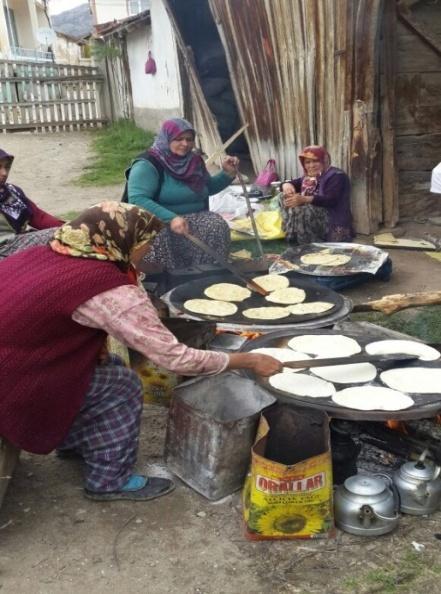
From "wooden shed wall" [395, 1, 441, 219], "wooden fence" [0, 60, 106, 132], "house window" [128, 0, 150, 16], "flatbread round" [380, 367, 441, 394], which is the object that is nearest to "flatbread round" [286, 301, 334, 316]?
"flatbread round" [380, 367, 441, 394]

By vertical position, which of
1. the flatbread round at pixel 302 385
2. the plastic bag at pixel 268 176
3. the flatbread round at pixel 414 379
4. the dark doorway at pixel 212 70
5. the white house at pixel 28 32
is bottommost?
the flatbread round at pixel 414 379

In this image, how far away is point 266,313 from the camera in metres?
3.62

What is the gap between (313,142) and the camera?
6676mm

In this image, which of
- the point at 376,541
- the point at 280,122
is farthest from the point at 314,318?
the point at 280,122

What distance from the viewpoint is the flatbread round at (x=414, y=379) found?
2586 millimetres

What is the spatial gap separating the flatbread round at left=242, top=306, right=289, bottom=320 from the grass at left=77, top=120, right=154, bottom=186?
6484 mm

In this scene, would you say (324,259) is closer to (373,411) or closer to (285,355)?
(285,355)

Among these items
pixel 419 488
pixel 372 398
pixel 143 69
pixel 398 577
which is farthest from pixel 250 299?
pixel 143 69

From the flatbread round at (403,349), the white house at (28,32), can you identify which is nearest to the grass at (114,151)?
the flatbread round at (403,349)

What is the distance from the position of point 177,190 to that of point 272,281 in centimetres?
110

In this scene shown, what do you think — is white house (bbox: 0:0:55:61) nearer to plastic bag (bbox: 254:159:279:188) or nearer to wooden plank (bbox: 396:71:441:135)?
plastic bag (bbox: 254:159:279:188)

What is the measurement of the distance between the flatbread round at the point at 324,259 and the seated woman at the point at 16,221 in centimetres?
192

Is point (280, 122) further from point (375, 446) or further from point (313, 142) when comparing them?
point (375, 446)

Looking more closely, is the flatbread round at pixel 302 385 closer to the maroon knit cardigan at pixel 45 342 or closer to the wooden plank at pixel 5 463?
the maroon knit cardigan at pixel 45 342
